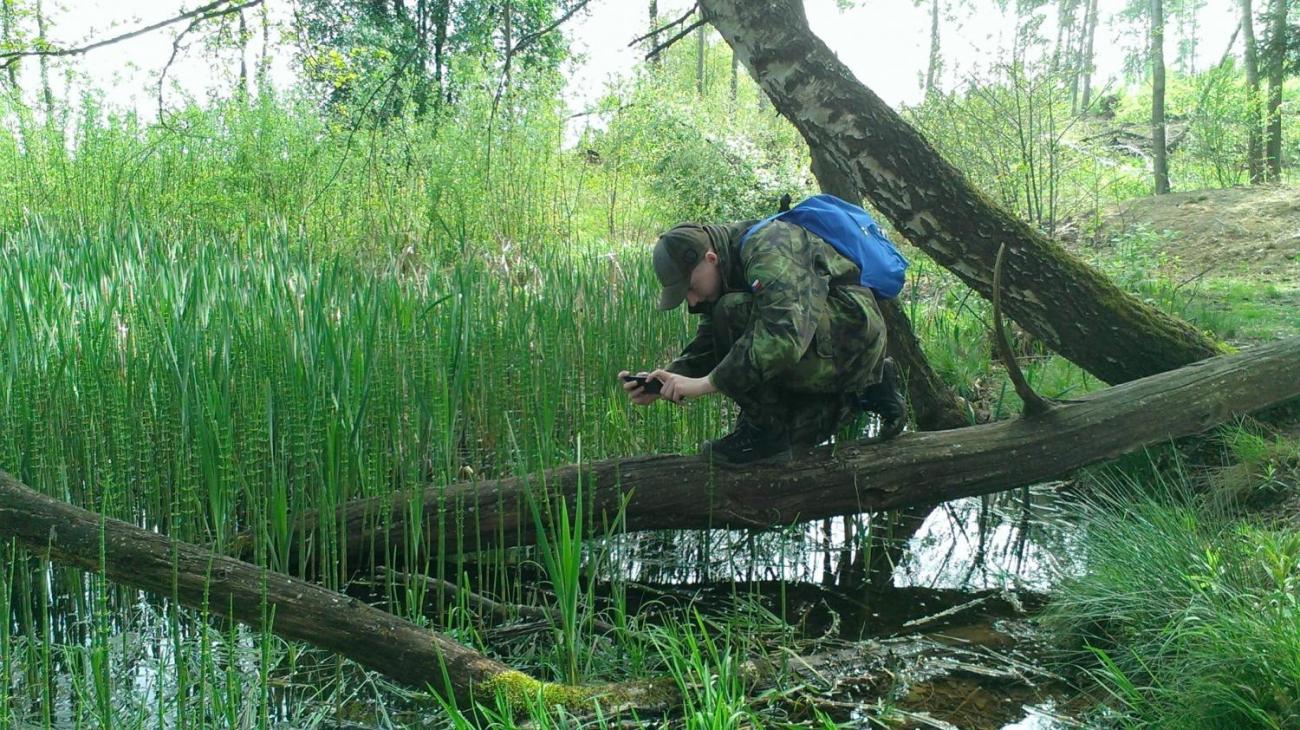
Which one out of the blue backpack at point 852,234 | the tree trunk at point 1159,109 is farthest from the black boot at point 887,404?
the tree trunk at point 1159,109

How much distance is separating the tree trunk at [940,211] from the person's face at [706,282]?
50.3 inches

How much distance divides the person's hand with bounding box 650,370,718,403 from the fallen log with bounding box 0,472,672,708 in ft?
3.55

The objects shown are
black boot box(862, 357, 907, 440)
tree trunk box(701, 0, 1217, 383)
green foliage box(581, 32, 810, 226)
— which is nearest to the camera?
black boot box(862, 357, 907, 440)

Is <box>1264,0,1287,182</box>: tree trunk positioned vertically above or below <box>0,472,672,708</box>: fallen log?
above

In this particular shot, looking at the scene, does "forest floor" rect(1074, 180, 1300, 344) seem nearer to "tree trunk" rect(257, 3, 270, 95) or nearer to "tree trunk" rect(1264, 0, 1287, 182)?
"tree trunk" rect(1264, 0, 1287, 182)

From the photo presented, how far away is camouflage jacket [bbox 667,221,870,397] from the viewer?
9.92 ft

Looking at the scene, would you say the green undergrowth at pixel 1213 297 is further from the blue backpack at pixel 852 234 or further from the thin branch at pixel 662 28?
the thin branch at pixel 662 28

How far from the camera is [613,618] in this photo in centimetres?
335

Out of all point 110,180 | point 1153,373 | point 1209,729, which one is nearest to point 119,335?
point 1209,729

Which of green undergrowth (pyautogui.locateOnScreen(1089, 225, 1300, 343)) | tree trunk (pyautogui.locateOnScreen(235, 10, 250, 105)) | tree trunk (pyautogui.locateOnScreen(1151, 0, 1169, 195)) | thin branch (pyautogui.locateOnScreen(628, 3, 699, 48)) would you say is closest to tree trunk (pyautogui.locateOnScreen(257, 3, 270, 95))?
tree trunk (pyautogui.locateOnScreen(235, 10, 250, 105))

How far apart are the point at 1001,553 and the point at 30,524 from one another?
358 centimetres

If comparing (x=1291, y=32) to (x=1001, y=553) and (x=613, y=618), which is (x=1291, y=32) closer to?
(x=1001, y=553)

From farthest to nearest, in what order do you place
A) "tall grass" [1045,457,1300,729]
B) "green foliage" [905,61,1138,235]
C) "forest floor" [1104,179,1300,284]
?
"forest floor" [1104,179,1300,284]
"green foliage" [905,61,1138,235]
"tall grass" [1045,457,1300,729]

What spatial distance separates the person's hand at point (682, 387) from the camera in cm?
310
